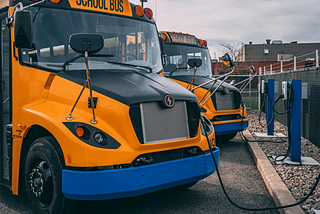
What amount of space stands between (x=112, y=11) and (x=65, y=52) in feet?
3.25

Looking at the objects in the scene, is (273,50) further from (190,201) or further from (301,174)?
(190,201)

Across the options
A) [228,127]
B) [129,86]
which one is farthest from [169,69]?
[129,86]

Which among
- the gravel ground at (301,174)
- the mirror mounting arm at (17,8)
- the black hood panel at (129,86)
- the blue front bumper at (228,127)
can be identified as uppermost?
the mirror mounting arm at (17,8)

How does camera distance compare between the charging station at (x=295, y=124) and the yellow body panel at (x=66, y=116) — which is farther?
the charging station at (x=295, y=124)

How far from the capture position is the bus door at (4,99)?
499 cm

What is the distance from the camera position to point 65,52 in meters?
4.68

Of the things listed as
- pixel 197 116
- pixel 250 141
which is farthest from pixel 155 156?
pixel 250 141

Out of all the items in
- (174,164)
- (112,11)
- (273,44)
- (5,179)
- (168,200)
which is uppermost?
(273,44)

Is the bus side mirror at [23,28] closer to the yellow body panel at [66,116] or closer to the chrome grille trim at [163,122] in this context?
the yellow body panel at [66,116]

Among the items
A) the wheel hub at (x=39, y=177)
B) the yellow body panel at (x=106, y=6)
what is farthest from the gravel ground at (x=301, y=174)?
the yellow body panel at (x=106, y=6)

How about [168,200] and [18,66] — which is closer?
[18,66]

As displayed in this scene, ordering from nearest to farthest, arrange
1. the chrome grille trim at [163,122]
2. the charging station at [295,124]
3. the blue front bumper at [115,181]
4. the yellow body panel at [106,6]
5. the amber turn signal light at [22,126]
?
1. the blue front bumper at [115,181]
2. the chrome grille trim at [163,122]
3. the amber turn signal light at [22,126]
4. the yellow body panel at [106,6]
5. the charging station at [295,124]

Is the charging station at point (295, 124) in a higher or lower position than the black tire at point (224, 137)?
higher

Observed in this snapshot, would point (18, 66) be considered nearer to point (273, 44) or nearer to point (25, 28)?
point (25, 28)
